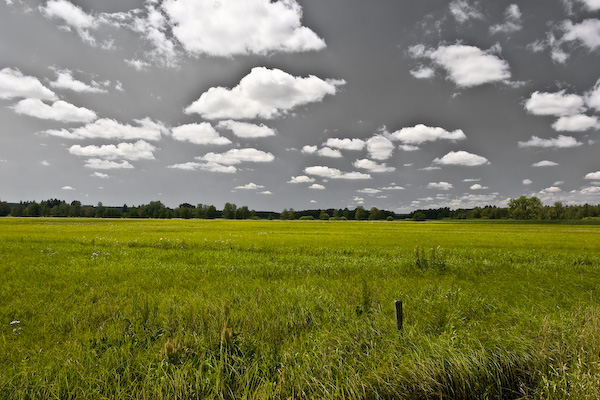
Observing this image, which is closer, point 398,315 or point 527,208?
point 398,315

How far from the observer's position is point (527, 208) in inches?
6870

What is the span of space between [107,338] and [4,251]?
2046 cm

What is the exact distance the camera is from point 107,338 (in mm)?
6031

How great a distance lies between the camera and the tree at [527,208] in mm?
172500

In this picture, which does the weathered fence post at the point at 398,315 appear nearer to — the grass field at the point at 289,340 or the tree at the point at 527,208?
the grass field at the point at 289,340

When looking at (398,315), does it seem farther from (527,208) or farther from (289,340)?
(527,208)

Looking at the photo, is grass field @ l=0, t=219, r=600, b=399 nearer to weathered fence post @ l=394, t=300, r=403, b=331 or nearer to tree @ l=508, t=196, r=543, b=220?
weathered fence post @ l=394, t=300, r=403, b=331

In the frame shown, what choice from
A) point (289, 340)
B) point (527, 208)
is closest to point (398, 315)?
point (289, 340)

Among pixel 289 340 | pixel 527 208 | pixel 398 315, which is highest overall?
pixel 527 208

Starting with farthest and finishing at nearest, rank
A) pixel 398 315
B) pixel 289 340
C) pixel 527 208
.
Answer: pixel 527 208, pixel 289 340, pixel 398 315

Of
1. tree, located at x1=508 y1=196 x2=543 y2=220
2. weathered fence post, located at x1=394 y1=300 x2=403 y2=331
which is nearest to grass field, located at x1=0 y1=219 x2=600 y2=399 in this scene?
weathered fence post, located at x1=394 y1=300 x2=403 y2=331

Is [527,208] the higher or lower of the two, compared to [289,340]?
higher

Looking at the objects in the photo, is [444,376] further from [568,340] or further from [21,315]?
[21,315]

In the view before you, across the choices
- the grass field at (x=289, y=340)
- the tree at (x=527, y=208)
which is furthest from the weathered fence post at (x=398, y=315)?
the tree at (x=527, y=208)
